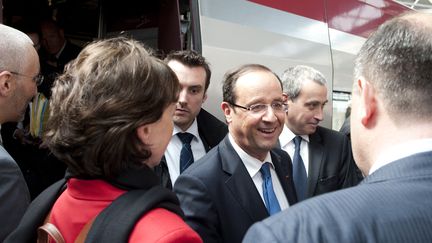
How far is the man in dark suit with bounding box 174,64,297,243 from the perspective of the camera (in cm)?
187

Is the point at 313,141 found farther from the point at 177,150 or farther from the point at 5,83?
the point at 5,83

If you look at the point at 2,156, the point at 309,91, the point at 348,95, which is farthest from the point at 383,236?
the point at 348,95

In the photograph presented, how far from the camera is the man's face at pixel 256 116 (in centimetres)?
221

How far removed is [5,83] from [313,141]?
6.85 ft

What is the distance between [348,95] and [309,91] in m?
1.55

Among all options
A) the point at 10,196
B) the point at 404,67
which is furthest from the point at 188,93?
the point at 404,67

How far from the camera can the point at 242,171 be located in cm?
203

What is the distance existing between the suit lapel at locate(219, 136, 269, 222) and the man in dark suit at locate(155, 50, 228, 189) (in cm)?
75

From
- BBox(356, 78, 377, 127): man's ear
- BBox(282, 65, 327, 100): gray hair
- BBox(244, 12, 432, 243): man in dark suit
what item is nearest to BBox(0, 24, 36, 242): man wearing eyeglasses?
BBox(244, 12, 432, 243): man in dark suit

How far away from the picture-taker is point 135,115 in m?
1.21

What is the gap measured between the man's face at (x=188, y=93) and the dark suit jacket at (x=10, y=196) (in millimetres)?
1193

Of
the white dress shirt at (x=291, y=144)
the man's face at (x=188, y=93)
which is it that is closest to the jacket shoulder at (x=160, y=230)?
the man's face at (x=188, y=93)

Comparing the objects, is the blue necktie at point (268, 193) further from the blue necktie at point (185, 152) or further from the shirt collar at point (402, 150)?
the shirt collar at point (402, 150)

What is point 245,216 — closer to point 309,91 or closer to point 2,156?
point 2,156
